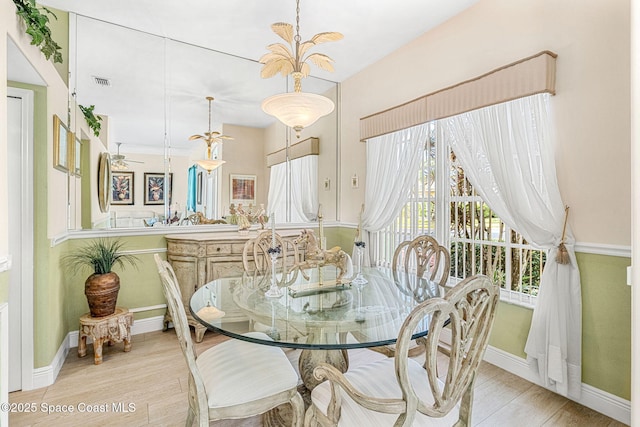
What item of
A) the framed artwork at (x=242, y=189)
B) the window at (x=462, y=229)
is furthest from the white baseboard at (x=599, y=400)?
the framed artwork at (x=242, y=189)

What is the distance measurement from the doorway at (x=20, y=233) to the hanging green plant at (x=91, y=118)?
86 centimetres

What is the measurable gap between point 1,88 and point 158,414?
192 cm

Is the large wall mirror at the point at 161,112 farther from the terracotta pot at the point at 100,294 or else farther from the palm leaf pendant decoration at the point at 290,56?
the palm leaf pendant decoration at the point at 290,56

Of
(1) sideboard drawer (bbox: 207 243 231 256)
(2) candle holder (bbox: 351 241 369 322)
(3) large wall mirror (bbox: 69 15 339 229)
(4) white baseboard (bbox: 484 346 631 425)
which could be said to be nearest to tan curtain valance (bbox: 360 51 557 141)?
(2) candle holder (bbox: 351 241 369 322)

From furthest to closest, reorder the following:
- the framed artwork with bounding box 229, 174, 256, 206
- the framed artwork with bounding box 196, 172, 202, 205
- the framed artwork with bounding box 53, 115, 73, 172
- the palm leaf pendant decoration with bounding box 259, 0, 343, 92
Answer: the framed artwork with bounding box 229, 174, 256, 206 → the framed artwork with bounding box 196, 172, 202, 205 → the framed artwork with bounding box 53, 115, 73, 172 → the palm leaf pendant decoration with bounding box 259, 0, 343, 92

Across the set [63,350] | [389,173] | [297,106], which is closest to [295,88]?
[297,106]

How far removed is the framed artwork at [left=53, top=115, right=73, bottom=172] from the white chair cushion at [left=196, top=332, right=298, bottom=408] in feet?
6.08

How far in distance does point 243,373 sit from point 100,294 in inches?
71.1

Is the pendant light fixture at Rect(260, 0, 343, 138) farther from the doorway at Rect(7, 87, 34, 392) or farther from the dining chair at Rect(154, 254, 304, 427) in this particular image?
the doorway at Rect(7, 87, 34, 392)

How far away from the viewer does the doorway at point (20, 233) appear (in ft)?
6.91

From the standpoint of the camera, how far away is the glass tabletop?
1.41 meters

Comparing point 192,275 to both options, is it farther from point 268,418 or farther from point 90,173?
point 268,418

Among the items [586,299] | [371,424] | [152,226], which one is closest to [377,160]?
[586,299]

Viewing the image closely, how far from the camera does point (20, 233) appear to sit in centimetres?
214
